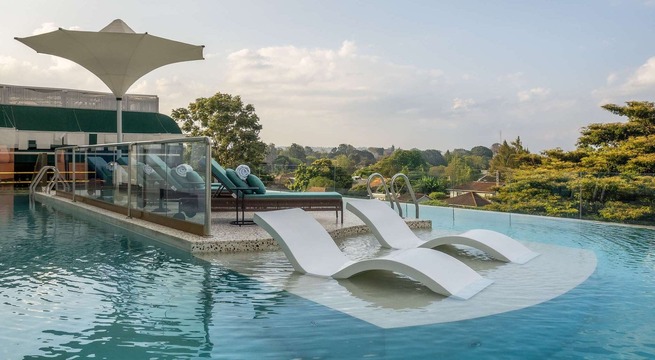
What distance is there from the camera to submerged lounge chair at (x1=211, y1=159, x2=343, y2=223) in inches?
382

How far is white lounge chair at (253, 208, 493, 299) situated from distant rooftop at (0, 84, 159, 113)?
2400cm

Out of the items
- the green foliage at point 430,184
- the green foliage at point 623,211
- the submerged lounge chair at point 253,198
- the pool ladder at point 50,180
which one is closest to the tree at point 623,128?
the green foliage at point 430,184

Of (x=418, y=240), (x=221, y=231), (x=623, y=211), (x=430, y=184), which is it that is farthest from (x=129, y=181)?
(x=623, y=211)

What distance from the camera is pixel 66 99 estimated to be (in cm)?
2762

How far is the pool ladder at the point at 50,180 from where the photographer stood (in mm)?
16188

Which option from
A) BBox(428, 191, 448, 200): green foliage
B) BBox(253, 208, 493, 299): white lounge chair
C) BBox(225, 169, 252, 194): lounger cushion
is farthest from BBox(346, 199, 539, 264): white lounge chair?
BBox(428, 191, 448, 200): green foliage

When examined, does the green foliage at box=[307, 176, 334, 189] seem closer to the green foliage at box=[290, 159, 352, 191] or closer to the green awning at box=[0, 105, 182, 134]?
the green foliage at box=[290, 159, 352, 191]

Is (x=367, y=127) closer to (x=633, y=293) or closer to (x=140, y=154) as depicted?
(x=140, y=154)

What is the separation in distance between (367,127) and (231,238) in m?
29.3

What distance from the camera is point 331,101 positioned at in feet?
111

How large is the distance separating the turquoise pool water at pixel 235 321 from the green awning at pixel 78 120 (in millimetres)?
21052

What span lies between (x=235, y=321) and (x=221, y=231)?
4.58 metres

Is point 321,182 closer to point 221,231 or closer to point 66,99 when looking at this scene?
point 221,231

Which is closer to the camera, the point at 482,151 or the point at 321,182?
the point at 321,182
